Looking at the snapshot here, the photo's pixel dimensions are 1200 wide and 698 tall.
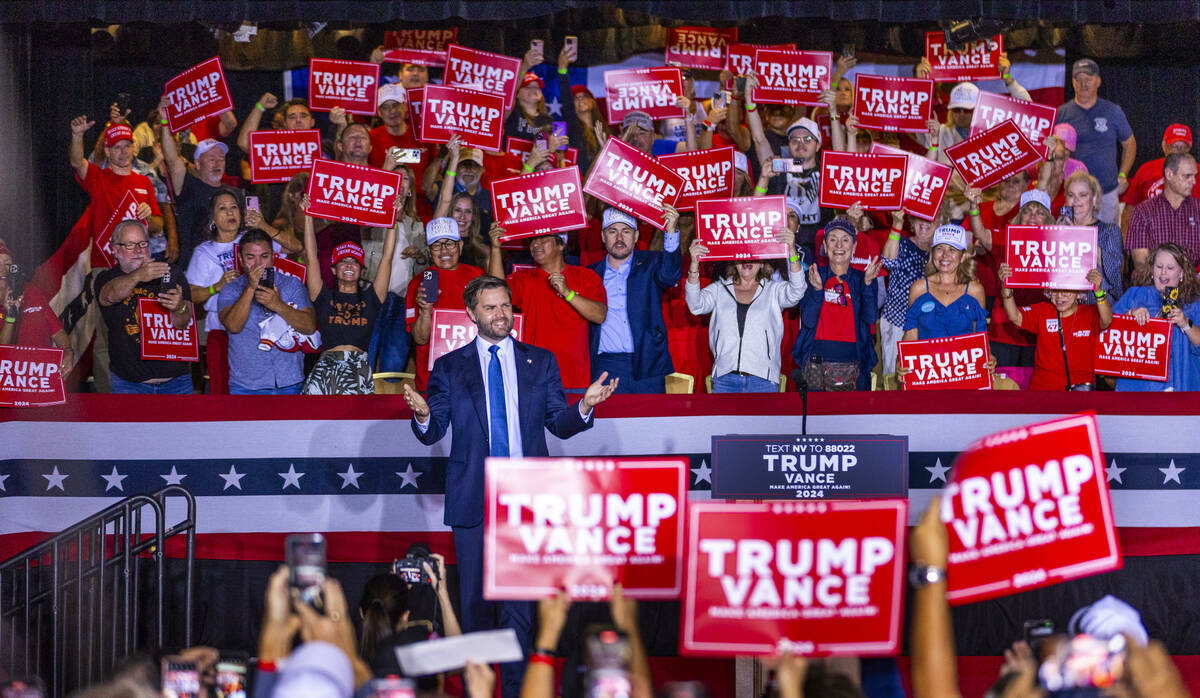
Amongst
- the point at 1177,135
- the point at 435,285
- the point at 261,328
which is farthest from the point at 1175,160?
the point at 261,328

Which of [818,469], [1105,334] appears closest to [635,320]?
[818,469]

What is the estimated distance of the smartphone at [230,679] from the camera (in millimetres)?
4633

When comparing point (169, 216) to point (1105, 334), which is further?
point (169, 216)

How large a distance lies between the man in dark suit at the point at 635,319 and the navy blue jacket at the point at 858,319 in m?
0.90

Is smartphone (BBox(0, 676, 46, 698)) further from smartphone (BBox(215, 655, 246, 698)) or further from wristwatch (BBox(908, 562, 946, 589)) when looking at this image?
wristwatch (BBox(908, 562, 946, 589))

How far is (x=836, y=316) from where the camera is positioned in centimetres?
959

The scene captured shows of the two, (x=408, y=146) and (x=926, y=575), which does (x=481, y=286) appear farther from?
(x=408, y=146)

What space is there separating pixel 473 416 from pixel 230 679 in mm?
2720

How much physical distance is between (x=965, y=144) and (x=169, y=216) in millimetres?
6203

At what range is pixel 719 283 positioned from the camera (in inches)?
383

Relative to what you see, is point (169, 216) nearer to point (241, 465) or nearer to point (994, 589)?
point (241, 465)

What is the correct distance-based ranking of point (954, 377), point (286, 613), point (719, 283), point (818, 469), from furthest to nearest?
point (719, 283) → point (954, 377) → point (818, 469) → point (286, 613)

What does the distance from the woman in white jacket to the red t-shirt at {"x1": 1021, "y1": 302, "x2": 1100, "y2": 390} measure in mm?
1725

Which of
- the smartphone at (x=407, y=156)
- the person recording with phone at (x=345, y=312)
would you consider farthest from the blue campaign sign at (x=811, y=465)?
the smartphone at (x=407, y=156)
